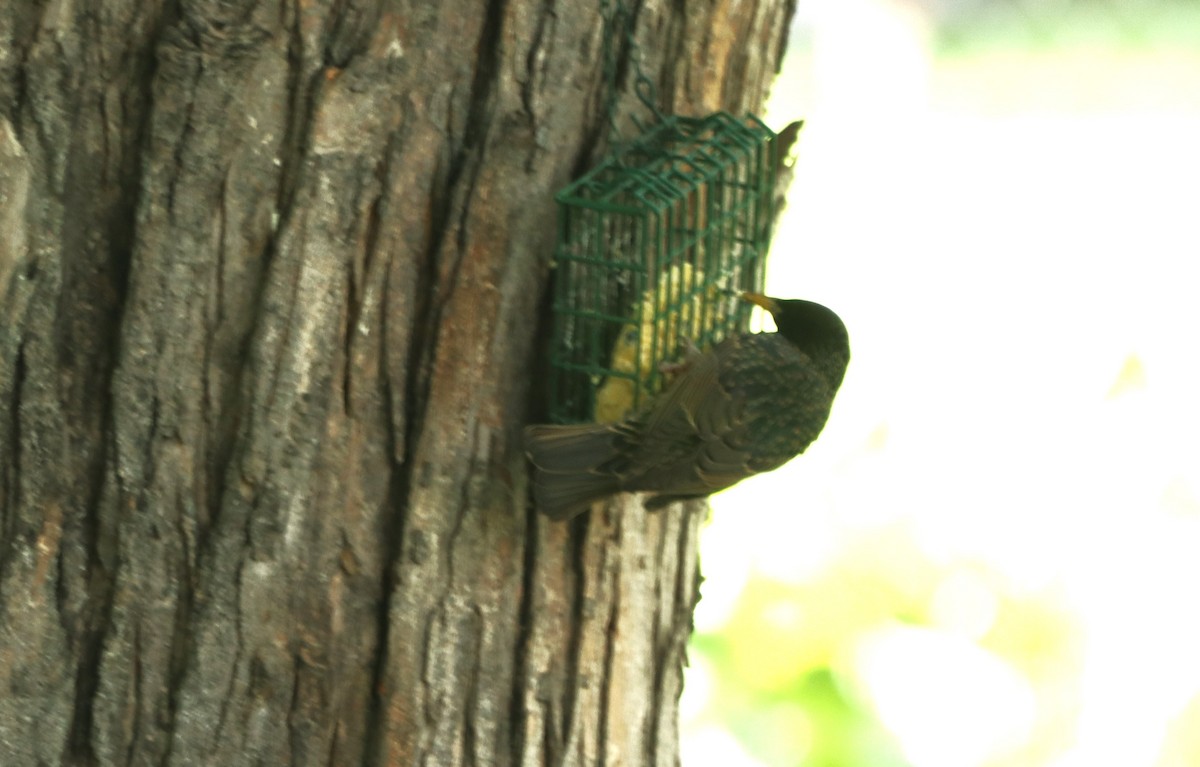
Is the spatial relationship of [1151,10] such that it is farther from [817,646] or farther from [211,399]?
[211,399]

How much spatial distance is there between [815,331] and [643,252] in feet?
1.88

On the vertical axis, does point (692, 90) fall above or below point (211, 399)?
above

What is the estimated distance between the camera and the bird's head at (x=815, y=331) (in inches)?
127

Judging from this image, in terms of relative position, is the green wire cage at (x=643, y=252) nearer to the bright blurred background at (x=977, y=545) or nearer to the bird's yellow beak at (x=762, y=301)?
the bird's yellow beak at (x=762, y=301)

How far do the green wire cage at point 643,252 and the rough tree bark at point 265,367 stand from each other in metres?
0.07

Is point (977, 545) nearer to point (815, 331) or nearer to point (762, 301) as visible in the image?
point (815, 331)

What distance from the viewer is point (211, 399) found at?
2686 mm

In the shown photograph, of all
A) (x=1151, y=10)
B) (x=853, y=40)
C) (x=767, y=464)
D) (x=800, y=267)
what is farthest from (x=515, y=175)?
(x=1151, y=10)

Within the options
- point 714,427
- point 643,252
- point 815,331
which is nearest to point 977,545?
point 815,331

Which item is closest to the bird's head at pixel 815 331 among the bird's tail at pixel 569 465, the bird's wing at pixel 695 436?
the bird's wing at pixel 695 436

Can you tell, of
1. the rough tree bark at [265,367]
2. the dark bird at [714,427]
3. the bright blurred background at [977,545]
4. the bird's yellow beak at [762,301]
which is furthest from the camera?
the bright blurred background at [977,545]

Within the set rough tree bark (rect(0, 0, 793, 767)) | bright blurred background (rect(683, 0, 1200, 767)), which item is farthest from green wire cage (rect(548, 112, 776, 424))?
bright blurred background (rect(683, 0, 1200, 767))

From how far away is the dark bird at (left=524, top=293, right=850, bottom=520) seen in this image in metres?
2.76

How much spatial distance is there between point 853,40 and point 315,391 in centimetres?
480
